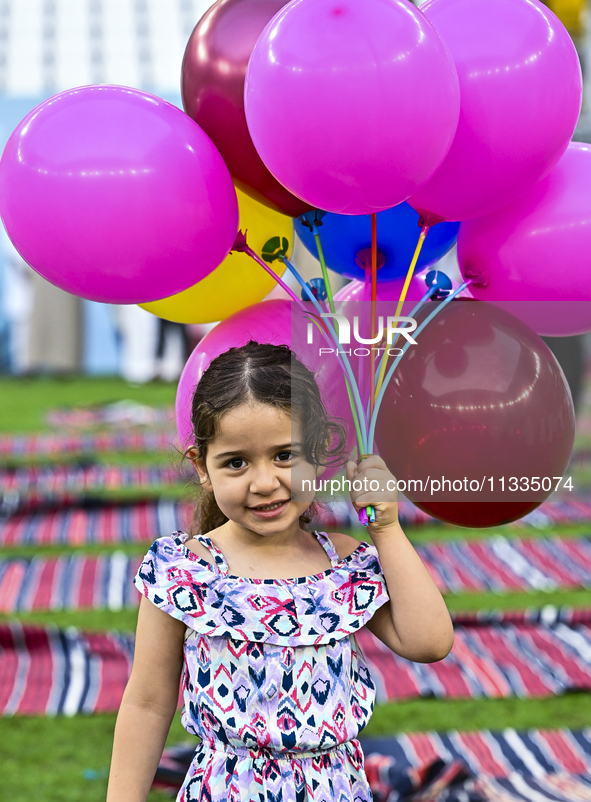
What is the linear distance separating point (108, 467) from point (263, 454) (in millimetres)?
5135

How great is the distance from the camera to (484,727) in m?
2.82

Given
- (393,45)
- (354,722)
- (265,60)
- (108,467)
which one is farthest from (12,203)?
(108,467)

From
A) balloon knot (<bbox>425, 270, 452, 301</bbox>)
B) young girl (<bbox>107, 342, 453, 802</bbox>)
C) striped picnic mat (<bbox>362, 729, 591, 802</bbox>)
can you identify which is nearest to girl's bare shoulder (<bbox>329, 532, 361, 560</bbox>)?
young girl (<bbox>107, 342, 453, 802</bbox>)

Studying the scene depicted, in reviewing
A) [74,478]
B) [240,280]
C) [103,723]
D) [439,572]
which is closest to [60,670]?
[103,723]

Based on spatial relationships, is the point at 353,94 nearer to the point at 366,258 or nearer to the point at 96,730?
the point at 366,258

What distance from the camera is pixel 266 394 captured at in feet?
4.20

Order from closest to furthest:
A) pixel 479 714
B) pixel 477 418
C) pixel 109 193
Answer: pixel 109 193, pixel 477 418, pixel 479 714

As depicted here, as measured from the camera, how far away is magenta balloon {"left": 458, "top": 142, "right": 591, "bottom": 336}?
1401 millimetres

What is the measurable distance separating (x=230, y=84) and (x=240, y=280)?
342 millimetres

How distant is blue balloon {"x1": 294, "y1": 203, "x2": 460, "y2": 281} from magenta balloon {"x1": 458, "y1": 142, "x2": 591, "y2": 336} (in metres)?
0.08

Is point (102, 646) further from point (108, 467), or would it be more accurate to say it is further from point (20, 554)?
point (108, 467)

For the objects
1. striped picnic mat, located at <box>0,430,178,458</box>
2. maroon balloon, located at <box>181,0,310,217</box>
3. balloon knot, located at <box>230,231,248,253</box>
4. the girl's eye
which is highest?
maroon balloon, located at <box>181,0,310,217</box>

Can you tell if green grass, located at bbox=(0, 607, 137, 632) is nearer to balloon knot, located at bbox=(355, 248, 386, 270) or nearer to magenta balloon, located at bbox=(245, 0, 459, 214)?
balloon knot, located at bbox=(355, 248, 386, 270)

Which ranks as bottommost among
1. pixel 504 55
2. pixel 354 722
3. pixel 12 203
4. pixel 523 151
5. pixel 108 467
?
pixel 108 467
